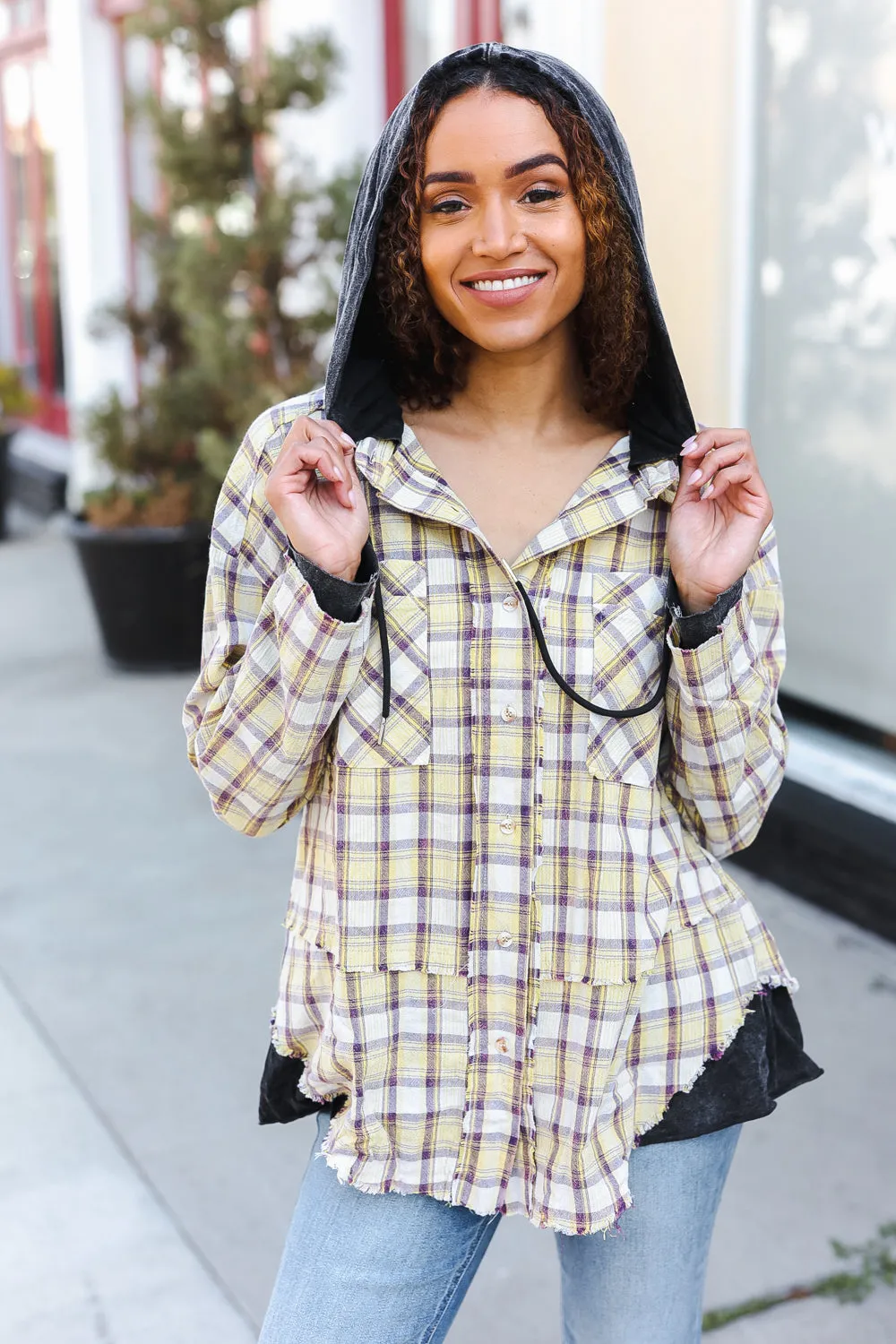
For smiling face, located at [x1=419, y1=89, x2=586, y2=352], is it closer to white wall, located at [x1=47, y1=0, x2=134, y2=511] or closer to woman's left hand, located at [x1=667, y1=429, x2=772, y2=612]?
woman's left hand, located at [x1=667, y1=429, x2=772, y2=612]

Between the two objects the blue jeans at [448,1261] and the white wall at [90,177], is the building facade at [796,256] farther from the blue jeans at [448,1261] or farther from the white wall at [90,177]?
the white wall at [90,177]

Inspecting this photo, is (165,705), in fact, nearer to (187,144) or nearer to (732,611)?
(187,144)

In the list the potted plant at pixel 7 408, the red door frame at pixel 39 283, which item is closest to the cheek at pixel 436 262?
the potted plant at pixel 7 408

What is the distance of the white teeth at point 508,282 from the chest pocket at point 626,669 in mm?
304

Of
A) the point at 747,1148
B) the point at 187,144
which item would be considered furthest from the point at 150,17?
the point at 747,1148

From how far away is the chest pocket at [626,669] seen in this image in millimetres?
1631

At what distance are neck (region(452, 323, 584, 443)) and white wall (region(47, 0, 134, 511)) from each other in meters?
8.04

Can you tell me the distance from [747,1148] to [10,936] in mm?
2146

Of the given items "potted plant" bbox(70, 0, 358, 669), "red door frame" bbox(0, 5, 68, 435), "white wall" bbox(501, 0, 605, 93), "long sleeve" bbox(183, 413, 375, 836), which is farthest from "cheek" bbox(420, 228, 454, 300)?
"red door frame" bbox(0, 5, 68, 435)

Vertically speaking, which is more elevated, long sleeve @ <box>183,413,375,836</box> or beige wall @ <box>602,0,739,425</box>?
beige wall @ <box>602,0,739,425</box>

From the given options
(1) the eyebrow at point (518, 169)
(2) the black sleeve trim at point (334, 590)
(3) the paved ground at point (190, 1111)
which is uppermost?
(1) the eyebrow at point (518, 169)

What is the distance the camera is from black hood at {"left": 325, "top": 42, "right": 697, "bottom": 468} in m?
1.61

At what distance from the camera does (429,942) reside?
5.33 feet

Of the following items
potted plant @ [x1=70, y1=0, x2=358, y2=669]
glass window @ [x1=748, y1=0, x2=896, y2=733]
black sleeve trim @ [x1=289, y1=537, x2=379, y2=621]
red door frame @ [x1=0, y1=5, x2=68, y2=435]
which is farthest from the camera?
red door frame @ [x1=0, y1=5, x2=68, y2=435]
